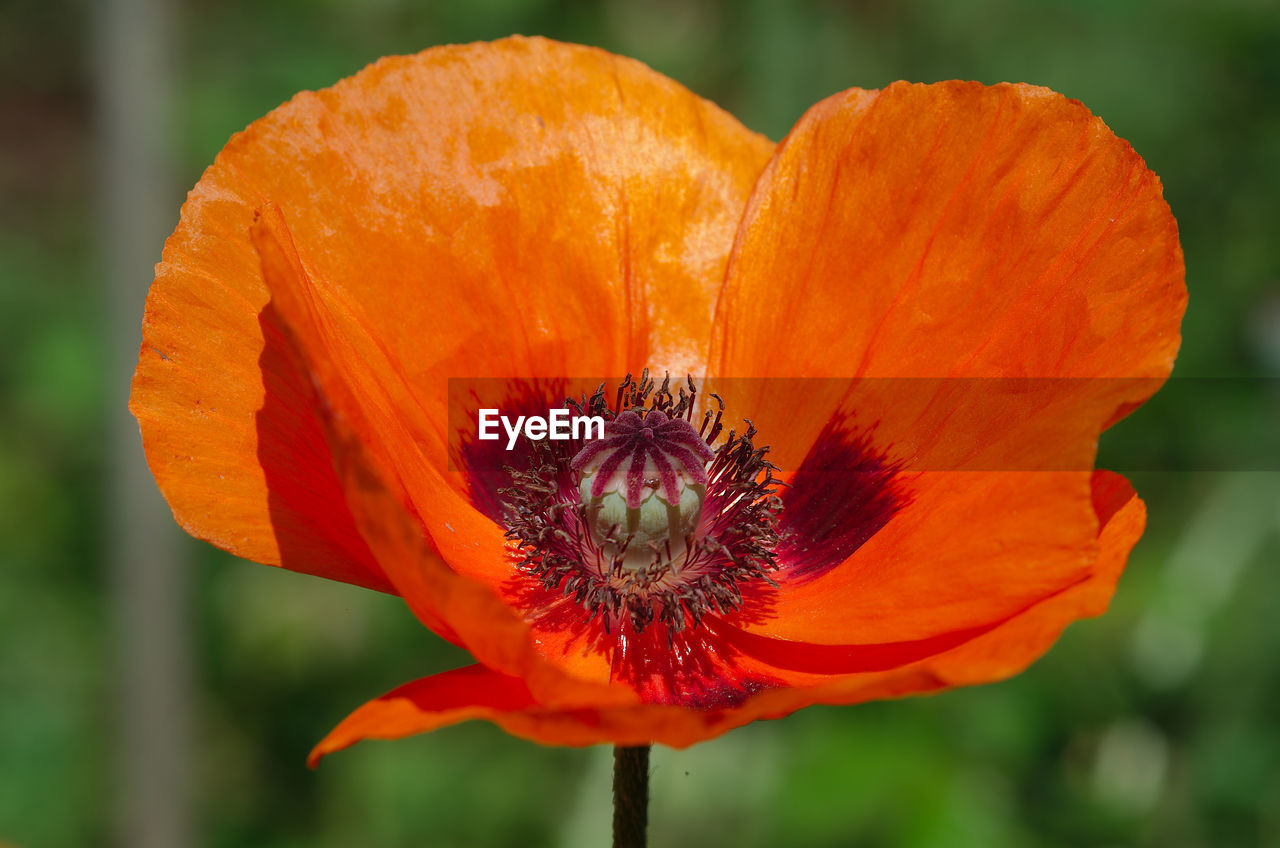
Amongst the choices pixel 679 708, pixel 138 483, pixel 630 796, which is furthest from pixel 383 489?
pixel 138 483

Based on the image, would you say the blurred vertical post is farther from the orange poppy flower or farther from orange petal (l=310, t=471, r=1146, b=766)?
orange petal (l=310, t=471, r=1146, b=766)

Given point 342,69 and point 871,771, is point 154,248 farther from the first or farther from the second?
point 871,771

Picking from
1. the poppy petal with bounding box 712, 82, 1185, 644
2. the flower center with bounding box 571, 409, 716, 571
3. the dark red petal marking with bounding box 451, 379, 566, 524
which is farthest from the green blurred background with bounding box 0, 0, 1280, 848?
the poppy petal with bounding box 712, 82, 1185, 644

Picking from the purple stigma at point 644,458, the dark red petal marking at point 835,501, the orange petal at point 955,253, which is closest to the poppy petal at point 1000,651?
the orange petal at point 955,253

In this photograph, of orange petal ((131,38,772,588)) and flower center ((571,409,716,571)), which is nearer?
orange petal ((131,38,772,588))

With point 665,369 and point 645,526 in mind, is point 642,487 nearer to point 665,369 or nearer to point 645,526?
point 645,526

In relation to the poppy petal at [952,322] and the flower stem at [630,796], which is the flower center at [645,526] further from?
the flower stem at [630,796]

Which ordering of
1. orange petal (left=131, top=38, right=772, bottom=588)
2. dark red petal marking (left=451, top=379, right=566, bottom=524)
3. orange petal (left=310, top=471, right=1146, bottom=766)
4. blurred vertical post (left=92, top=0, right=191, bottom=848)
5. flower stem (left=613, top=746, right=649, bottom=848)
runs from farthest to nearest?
blurred vertical post (left=92, top=0, right=191, bottom=848), dark red petal marking (left=451, top=379, right=566, bottom=524), orange petal (left=131, top=38, right=772, bottom=588), flower stem (left=613, top=746, right=649, bottom=848), orange petal (left=310, top=471, right=1146, bottom=766)
